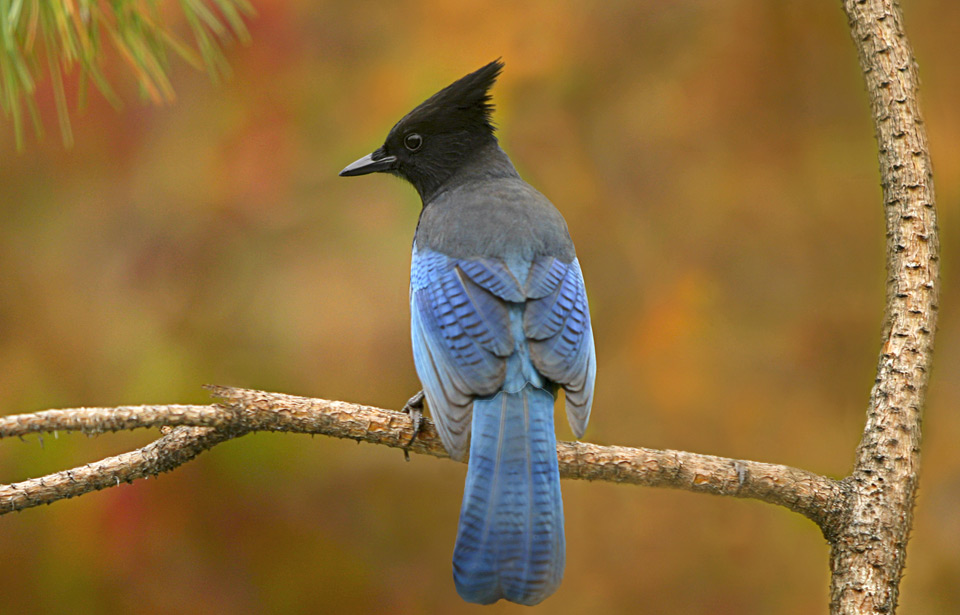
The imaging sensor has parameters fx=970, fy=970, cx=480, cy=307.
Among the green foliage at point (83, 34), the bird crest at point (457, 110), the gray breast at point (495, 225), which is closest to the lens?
the green foliage at point (83, 34)

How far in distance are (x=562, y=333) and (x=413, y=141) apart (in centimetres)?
95

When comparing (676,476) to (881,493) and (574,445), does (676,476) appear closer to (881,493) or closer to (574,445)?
(574,445)

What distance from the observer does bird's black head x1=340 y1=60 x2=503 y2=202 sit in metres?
2.75

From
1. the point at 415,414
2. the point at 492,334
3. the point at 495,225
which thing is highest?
the point at 495,225

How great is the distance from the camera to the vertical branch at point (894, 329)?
1792mm

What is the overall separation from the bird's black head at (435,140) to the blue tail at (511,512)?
1.06 meters

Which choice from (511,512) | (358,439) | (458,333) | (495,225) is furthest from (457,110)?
(511,512)

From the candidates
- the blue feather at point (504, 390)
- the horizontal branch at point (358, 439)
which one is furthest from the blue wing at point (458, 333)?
the horizontal branch at point (358, 439)

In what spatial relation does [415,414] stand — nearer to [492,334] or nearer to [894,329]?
[492,334]

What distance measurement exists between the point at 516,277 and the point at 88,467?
984mm

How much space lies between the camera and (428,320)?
221 centimetres

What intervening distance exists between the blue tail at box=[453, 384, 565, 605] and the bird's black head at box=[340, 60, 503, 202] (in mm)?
1064

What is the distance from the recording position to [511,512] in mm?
1790

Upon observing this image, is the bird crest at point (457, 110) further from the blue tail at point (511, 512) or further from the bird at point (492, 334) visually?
the blue tail at point (511, 512)
